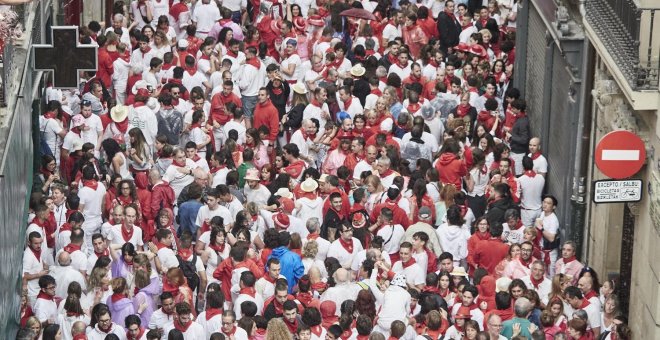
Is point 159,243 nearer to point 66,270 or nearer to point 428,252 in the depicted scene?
point 66,270

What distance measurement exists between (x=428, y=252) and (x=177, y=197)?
439cm

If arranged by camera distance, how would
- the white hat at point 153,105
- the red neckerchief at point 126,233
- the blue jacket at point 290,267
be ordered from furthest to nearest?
the white hat at point 153,105 → the red neckerchief at point 126,233 → the blue jacket at point 290,267

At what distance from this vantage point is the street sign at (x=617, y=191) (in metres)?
25.3

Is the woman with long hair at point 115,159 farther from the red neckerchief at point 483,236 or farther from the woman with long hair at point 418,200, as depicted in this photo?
the red neckerchief at point 483,236

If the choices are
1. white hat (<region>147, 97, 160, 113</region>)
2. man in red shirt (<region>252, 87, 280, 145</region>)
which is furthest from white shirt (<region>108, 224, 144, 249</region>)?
man in red shirt (<region>252, 87, 280, 145</region>)

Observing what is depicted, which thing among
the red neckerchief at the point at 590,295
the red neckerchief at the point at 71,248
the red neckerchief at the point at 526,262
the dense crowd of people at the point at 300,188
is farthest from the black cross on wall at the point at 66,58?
the red neckerchief at the point at 590,295

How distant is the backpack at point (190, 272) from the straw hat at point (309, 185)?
103 inches

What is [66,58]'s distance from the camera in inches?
1081

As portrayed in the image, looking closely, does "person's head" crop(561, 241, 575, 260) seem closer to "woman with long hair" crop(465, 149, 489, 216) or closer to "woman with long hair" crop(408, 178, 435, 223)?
"woman with long hair" crop(408, 178, 435, 223)

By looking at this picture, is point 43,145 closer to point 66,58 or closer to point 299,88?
point 66,58

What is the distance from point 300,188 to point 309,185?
0.22 m

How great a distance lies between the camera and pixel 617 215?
1075 inches

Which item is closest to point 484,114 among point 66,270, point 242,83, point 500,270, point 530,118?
point 530,118

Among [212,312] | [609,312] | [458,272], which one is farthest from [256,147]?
[609,312]
